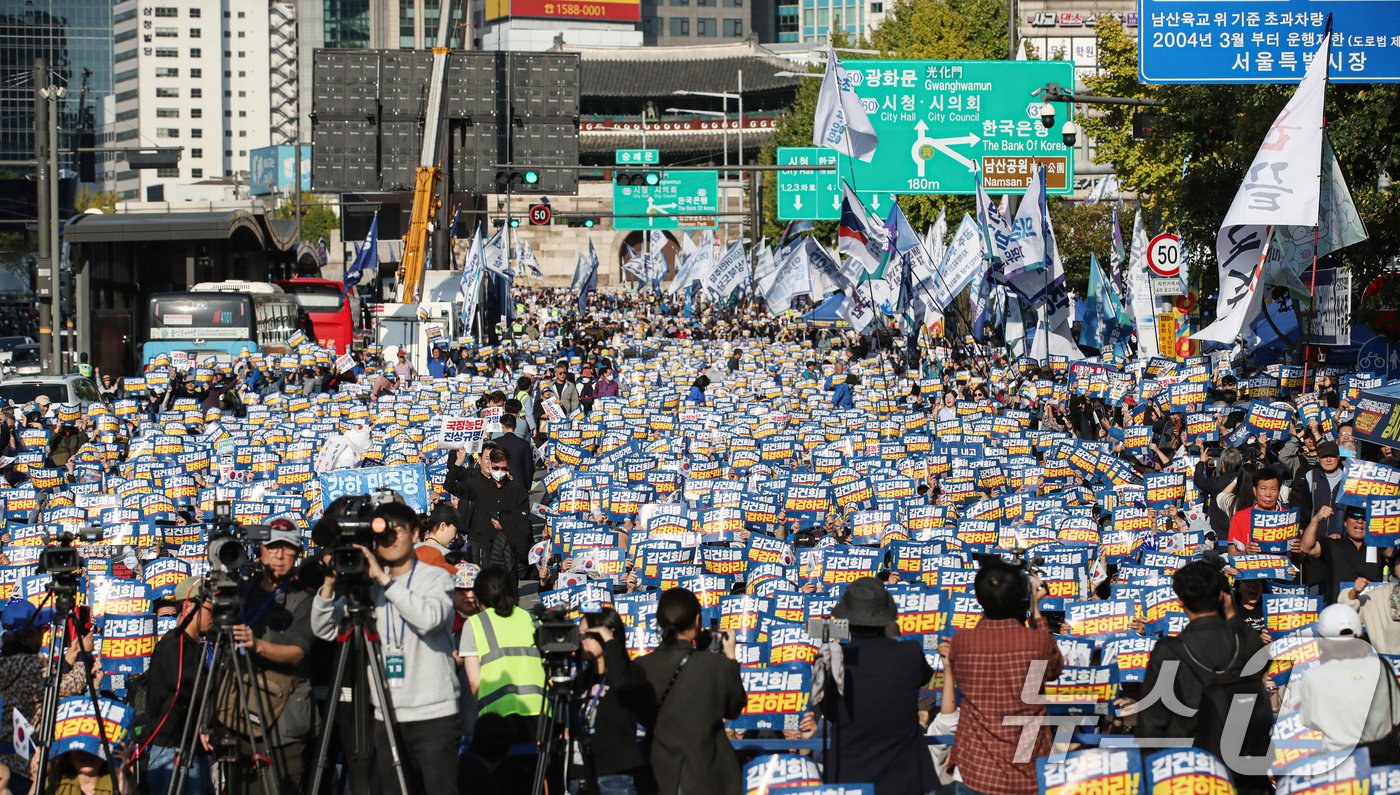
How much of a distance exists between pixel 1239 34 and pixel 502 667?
39.3 ft

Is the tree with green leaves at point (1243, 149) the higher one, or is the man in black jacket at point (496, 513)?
the tree with green leaves at point (1243, 149)

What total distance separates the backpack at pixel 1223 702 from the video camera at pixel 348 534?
10.0 ft

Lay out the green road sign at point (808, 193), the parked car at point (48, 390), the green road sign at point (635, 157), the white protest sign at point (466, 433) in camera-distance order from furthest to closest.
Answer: the green road sign at point (635, 157) → the green road sign at point (808, 193) → the parked car at point (48, 390) → the white protest sign at point (466, 433)

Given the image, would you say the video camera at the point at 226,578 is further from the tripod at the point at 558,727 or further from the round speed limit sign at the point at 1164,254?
the round speed limit sign at the point at 1164,254

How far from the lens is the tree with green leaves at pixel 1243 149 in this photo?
21.3 m

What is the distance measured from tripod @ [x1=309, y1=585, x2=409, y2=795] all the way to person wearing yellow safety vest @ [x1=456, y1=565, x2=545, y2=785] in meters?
0.87

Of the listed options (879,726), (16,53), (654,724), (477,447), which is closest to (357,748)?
(654,724)

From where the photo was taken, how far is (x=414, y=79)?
48.0m

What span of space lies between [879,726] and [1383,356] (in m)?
15.9

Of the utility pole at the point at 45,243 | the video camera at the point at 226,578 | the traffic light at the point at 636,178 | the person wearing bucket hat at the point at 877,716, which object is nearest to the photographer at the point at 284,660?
the video camera at the point at 226,578

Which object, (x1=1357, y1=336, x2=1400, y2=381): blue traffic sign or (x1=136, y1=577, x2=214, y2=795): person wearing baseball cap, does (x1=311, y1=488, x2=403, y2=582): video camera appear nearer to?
(x1=136, y1=577, x2=214, y2=795): person wearing baseball cap

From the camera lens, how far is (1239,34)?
1733cm

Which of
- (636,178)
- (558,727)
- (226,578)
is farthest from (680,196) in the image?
(226,578)

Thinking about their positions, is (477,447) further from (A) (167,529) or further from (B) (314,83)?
(B) (314,83)
